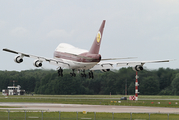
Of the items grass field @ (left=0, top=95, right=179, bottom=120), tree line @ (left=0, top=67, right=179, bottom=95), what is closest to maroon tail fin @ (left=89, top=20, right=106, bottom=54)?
grass field @ (left=0, top=95, right=179, bottom=120)

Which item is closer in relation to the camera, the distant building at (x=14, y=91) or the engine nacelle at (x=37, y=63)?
the engine nacelle at (x=37, y=63)

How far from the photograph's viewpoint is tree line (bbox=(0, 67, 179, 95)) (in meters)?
109

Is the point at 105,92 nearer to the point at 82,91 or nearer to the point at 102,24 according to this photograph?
the point at 82,91

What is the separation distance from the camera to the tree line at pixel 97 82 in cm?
10925

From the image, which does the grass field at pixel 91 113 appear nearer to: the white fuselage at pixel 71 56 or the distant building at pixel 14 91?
the white fuselage at pixel 71 56

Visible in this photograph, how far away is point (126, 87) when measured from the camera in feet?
416

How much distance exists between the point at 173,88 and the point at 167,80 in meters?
16.0

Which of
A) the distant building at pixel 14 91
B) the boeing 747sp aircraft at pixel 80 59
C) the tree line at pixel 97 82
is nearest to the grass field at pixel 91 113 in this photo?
the tree line at pixel 97 82

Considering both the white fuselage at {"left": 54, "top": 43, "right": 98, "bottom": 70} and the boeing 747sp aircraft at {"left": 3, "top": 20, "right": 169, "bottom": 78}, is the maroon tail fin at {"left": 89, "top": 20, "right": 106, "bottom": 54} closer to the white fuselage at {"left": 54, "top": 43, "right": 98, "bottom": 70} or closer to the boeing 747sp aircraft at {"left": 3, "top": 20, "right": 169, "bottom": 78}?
the boeing 747sp aircraft at {"left": 3, "top": 20, "right": 169, "bottom": 78}

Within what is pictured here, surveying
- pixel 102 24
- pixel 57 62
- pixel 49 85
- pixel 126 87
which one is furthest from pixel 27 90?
pixel 102 24

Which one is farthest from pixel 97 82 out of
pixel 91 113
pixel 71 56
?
pixel 91 113

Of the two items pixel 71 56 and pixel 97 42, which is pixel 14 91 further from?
pixel 97 42

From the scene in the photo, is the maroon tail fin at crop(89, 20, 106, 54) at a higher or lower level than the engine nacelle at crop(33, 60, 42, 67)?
higher

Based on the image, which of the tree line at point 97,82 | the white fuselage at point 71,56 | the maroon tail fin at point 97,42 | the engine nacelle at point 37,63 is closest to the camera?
the maroon tail fin at point 97,42
